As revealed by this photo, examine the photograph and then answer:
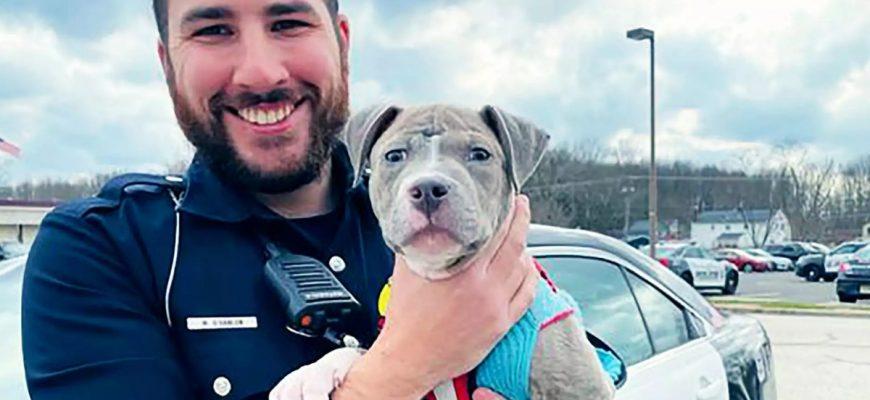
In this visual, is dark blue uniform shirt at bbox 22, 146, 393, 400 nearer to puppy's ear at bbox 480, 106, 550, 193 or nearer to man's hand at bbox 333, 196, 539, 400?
man's hand at bbox 333, 196, 539, 400

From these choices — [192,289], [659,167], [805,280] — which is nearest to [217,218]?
[192,289]

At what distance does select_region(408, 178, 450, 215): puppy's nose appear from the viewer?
5.14ft

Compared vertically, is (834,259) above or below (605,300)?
below

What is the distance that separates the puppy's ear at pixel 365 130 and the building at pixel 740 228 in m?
78.8

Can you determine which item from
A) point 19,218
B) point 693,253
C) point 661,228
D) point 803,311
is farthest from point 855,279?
point 661,228

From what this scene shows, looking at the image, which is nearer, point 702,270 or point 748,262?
point 702,270

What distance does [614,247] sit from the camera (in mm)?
3643

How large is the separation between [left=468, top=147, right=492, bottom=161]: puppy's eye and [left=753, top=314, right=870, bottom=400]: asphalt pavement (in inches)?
302

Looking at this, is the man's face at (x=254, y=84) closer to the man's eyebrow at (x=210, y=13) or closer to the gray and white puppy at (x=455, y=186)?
the man's eyebrow at (x=210, y=13)

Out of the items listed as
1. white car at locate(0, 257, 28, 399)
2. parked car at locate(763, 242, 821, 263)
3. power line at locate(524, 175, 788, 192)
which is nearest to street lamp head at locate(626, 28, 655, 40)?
white car at locate(0, 257, 28, 399)

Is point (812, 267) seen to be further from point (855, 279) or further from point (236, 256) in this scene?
point (236, 256)

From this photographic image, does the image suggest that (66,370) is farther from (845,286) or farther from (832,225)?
(832,225)

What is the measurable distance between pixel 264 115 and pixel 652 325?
2.25 meters

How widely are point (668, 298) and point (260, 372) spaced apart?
2531mm
